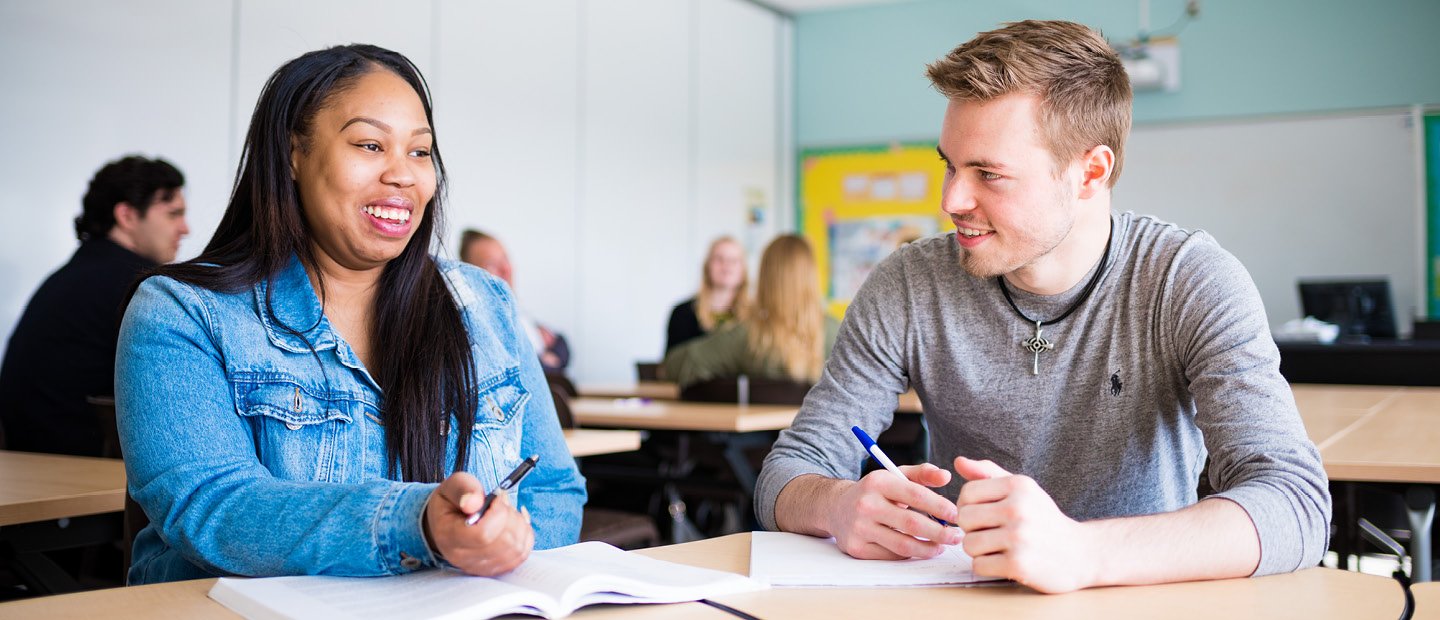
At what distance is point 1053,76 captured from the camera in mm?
1451

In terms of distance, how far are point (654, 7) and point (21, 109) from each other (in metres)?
3.97

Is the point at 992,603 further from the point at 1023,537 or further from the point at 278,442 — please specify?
the point at 278,442

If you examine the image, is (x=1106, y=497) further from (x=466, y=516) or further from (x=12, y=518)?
(x=12, y=518)

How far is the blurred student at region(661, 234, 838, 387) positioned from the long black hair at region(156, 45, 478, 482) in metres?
2.62

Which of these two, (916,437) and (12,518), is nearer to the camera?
(12,518)

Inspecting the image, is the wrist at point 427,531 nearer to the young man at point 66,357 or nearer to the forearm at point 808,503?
the forearm at point 808,503

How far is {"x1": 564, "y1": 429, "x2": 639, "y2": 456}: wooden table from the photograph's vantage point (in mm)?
2607

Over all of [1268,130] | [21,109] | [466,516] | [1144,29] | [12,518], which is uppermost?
[1144,29]

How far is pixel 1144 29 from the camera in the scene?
7.27m

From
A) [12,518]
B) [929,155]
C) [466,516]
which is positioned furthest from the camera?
[929,155]

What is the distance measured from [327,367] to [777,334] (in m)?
2.87

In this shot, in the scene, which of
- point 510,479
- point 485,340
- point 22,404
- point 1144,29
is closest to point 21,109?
point 22,404

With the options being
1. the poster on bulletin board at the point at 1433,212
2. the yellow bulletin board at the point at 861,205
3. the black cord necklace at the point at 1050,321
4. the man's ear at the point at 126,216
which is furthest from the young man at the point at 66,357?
the poster on bulletin board at the point at 1433,212

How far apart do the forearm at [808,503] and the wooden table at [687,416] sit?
1752mm
